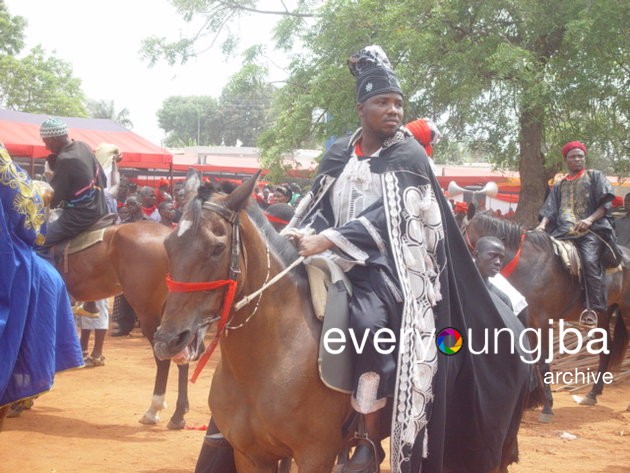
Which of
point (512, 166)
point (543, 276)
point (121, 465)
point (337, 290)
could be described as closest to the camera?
point (337, 290)

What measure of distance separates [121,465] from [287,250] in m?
3.33

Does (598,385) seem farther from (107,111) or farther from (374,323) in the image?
(107,111)

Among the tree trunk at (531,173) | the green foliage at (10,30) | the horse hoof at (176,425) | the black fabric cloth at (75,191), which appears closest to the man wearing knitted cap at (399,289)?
the horse hoof at (176,425)

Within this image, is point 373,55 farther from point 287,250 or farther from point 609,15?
point 609,15

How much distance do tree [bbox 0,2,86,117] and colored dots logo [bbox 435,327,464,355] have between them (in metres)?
38.6

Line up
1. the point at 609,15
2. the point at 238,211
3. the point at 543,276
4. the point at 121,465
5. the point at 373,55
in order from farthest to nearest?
the point at 609,15
the point at 543,276
the point at 121,465
the point at 373,55
the point at 238,211

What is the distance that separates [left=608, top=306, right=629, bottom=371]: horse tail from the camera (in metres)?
10.6

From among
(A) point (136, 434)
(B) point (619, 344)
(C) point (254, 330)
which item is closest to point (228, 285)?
(C) point (254, 330)

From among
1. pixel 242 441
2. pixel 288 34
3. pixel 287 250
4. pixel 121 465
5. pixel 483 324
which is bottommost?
pixel 121 465

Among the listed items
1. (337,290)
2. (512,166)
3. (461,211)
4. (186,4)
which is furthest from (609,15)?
(337,290)

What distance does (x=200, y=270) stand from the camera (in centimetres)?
Answer: 366

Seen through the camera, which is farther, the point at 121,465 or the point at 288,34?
the point at 288,34

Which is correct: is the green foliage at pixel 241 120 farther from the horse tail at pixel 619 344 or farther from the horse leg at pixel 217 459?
the horse leg at pixel 217 459

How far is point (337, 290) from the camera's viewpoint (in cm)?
409
